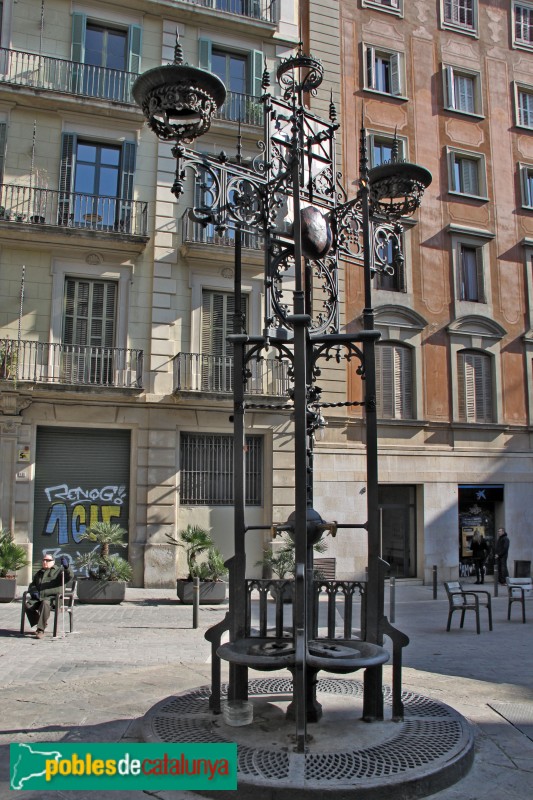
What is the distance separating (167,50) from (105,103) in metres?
2.66

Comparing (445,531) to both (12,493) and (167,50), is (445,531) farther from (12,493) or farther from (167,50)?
(167,50)

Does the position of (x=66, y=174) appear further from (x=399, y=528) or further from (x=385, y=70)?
(x=399, y=528)

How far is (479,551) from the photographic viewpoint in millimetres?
21312

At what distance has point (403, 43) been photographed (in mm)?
22562

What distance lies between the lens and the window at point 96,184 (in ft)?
60.7

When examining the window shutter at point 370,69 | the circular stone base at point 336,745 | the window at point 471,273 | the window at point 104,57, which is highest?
the window shutter at point 370,69

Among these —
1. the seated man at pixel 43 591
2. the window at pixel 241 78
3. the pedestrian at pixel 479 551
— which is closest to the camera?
the seated man at pixel 43 591

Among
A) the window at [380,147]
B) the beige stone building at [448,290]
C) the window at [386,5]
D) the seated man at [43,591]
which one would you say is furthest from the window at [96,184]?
the seated man at [43,591]

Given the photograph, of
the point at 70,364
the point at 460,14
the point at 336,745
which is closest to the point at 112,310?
the point at 70,364

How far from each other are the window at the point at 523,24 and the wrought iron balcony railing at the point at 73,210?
15435mm

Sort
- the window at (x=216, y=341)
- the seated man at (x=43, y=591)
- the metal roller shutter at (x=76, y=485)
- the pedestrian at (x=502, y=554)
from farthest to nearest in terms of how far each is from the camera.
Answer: the pedestrian at (x=502, y=554)
the window at (x=216, y=341)
the metal roller shutter at (x=76, y=485)
the seated man at (x=43, y=591)

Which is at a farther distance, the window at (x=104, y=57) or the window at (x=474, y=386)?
the window at (x=474, y=386)

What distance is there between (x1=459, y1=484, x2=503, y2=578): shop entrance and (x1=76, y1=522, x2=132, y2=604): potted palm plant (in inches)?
436

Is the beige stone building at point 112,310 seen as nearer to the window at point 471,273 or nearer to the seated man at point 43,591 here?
the seated man at point 43,591
